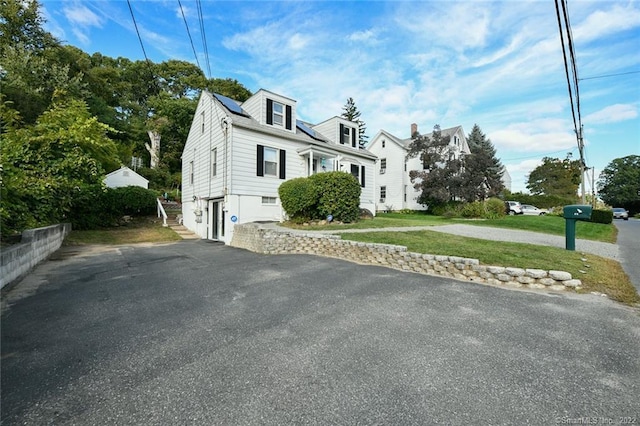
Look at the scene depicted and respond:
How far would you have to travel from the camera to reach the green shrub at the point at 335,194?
12.2 meters

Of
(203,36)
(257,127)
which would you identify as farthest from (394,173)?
(203,36)

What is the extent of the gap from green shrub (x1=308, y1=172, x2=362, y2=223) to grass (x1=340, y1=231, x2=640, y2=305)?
12.2 feet

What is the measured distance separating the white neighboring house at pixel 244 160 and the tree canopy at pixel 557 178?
49.3 metres

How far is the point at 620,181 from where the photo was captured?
192ft

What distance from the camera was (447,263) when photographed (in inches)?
249

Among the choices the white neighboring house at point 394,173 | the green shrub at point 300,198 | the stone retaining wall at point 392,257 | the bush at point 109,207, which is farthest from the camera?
the white neighboring house at point 394,173

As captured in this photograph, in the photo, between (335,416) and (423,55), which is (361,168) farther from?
(335,416)

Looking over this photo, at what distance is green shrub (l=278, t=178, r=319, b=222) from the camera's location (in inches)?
476

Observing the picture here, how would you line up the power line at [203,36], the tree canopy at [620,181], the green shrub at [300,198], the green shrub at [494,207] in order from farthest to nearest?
1. the tree canopy at [620,181]
2. the green shrub at [494,207]
3. the green shrub at [300,198]
4. the power line at [203,36]

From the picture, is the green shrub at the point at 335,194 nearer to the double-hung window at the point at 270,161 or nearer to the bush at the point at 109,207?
the double-hung window at the point at 270,161

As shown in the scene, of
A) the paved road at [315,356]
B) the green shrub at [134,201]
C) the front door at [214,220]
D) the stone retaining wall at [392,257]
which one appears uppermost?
the green shrub at [134,201]

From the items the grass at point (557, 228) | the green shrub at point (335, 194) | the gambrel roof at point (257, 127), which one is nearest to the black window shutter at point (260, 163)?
the gambrel roof at point (257, 127)

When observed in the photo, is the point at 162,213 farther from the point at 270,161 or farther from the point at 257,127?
the point at 257,127

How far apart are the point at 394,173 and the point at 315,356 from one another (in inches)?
1109
